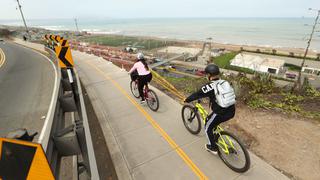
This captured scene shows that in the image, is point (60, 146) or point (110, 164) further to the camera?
point (110, 164)

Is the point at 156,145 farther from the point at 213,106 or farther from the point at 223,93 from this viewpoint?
the point at 223,93

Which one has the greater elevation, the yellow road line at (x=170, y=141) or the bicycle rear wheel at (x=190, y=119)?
the bicycle rear wheel at (x=190, y=119)

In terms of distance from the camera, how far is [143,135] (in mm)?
5258

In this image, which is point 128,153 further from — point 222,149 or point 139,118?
point 222,149

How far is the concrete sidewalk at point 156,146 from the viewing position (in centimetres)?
388

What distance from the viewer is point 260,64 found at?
127 ft

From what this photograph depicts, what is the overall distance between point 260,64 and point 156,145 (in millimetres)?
42230

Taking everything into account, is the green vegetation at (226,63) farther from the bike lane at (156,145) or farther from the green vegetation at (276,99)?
the bike lane at (156,145)

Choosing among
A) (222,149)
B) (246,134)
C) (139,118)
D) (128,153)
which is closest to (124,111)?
(139,118)

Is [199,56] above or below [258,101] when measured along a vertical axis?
below

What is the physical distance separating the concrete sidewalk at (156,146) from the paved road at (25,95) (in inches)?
93.5

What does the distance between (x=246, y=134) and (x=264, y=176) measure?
1.57 metres

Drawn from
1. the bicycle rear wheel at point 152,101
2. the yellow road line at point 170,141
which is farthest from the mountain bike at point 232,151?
the bicycle rear wheel at point 152,101

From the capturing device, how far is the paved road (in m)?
6.41
